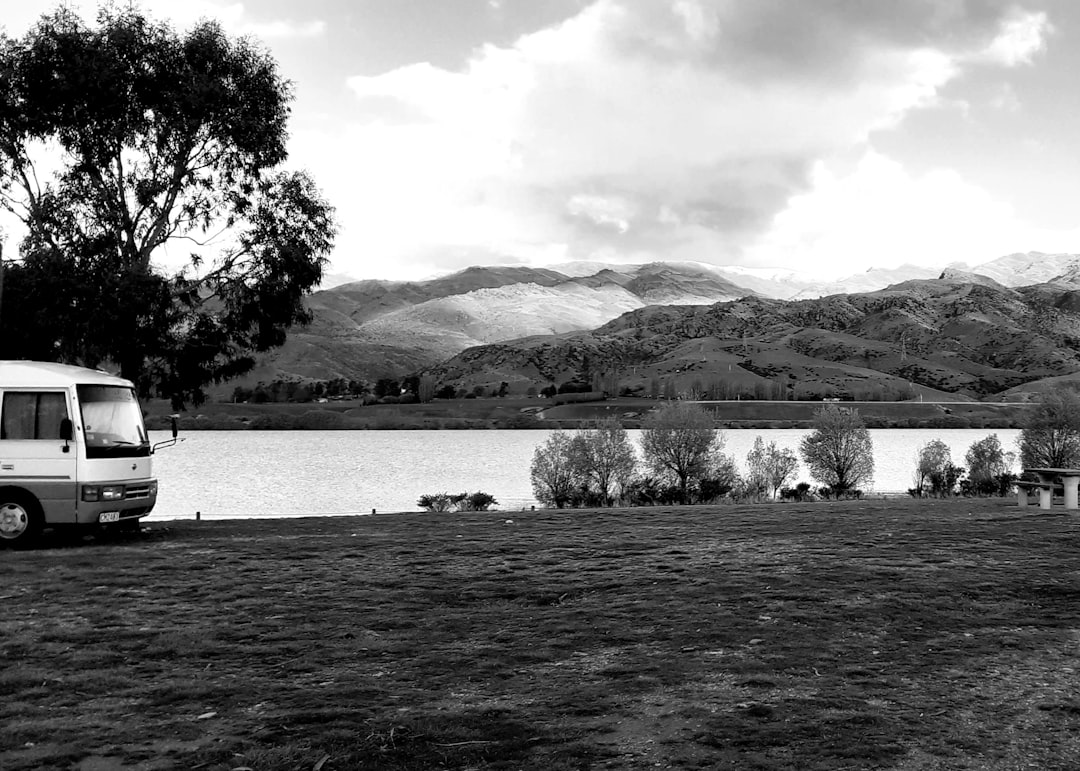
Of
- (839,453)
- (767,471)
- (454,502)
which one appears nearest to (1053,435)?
(839,453)

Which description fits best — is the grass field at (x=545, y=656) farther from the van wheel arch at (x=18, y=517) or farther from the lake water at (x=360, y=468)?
the lake water at (x=360, y=468)

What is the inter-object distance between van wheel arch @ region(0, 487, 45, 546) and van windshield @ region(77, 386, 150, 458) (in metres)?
1.28

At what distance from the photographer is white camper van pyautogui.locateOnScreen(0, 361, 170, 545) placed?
15.7 m

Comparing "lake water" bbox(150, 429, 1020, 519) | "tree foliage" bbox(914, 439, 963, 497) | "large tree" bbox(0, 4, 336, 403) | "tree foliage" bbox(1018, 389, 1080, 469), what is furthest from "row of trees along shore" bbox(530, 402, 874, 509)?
"large tree" bbox(0, 4, 336, 403)

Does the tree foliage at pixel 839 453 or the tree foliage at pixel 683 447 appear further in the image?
the tree foliage at pixel 839 453

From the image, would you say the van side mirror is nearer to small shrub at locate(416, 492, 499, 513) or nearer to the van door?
the van door

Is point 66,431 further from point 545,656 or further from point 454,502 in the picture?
point 454,502

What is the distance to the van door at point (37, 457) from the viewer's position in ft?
51.3

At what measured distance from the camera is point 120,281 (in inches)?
788

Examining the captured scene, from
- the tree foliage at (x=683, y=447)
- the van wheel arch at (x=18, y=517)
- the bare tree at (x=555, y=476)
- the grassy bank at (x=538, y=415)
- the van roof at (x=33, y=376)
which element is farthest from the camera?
the grassy bank at (x=538, y=415)

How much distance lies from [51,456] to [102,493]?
1057 millimetres

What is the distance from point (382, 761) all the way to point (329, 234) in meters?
19.1


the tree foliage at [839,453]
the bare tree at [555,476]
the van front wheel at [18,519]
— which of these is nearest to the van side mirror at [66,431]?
the van front wheel at [18,519]

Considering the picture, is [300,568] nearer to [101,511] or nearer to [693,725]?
[101,511]
